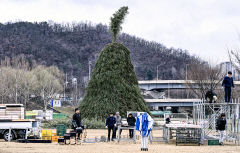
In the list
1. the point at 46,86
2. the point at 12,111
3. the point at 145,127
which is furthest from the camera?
the point at 46,86

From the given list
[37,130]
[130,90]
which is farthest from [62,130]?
[130,90]

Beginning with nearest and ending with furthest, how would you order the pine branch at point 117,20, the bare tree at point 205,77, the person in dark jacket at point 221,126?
the person in dark jacket at point 221,126 < the pine branch at point 117,20 < the bare tree at point 205,77

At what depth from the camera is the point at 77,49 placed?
18312 cm

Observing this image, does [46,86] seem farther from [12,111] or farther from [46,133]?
[46,133]

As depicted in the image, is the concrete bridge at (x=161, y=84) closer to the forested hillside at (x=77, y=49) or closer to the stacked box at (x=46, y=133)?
the forested hillside at (x=77, y=49)

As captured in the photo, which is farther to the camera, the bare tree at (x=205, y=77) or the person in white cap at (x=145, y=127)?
the bare tree at (x=205, y=77)

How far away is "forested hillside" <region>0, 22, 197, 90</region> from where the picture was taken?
154 m

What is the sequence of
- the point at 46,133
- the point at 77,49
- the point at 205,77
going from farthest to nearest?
the point at 77,49
the point at 205,77
the point at 46,133

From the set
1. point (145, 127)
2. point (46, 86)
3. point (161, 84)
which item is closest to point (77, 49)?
point (161, 84)

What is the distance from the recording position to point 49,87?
8025 centimetres

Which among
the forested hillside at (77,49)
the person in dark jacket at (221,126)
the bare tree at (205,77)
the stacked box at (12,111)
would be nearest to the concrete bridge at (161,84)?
the forested hillside at (77,49)

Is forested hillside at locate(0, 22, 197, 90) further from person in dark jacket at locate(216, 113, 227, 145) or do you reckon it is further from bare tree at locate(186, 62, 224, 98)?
person in dark jacket at locate(216, 113, 227, 145)

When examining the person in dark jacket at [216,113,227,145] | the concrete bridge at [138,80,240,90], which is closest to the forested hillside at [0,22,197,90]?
the concrete bridge at [138,80,240,90]

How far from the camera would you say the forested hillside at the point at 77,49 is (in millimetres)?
153500
